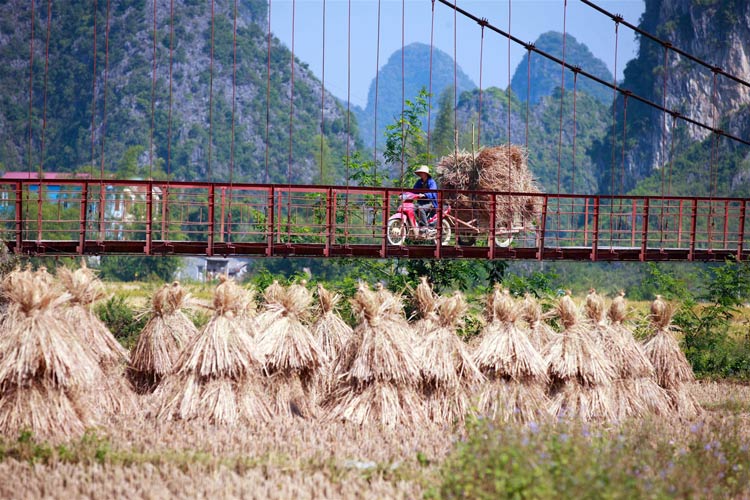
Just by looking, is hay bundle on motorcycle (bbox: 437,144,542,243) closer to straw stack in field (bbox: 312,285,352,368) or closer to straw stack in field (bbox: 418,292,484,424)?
straw stack in field (bbox: 312,285,352,368)

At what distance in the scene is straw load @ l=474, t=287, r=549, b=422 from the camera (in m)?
11.7

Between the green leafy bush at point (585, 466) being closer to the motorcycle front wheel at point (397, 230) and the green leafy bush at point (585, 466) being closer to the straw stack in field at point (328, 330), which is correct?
the straw stack in field at point (328, 330)

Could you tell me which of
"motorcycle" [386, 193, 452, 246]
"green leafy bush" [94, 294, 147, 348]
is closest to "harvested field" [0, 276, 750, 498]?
"motorcycle" [386, 193, 452, 246]

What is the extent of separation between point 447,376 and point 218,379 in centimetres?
263

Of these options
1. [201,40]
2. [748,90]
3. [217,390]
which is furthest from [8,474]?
[201,40]

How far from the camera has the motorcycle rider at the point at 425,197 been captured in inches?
685

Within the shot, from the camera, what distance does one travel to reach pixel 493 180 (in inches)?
709

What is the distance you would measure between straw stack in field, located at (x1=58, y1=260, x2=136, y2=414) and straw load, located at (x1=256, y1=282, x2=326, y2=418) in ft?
5.47

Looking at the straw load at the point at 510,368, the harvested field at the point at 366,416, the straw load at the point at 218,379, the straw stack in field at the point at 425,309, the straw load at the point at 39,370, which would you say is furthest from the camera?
the straw stack in field at the point at 425,309

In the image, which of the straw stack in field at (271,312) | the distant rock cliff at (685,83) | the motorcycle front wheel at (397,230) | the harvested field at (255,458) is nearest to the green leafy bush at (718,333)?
the motorcycle front wheel at (397,230)

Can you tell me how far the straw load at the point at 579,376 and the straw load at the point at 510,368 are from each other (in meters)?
0.24

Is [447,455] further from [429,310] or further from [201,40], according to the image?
[201,40]

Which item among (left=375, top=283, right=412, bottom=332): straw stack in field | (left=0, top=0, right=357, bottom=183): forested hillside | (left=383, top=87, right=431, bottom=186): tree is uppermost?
(left=0, top=0, right=357, bottom=183): forested hillside

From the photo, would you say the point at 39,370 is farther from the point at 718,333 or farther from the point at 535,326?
the point at 718,333
